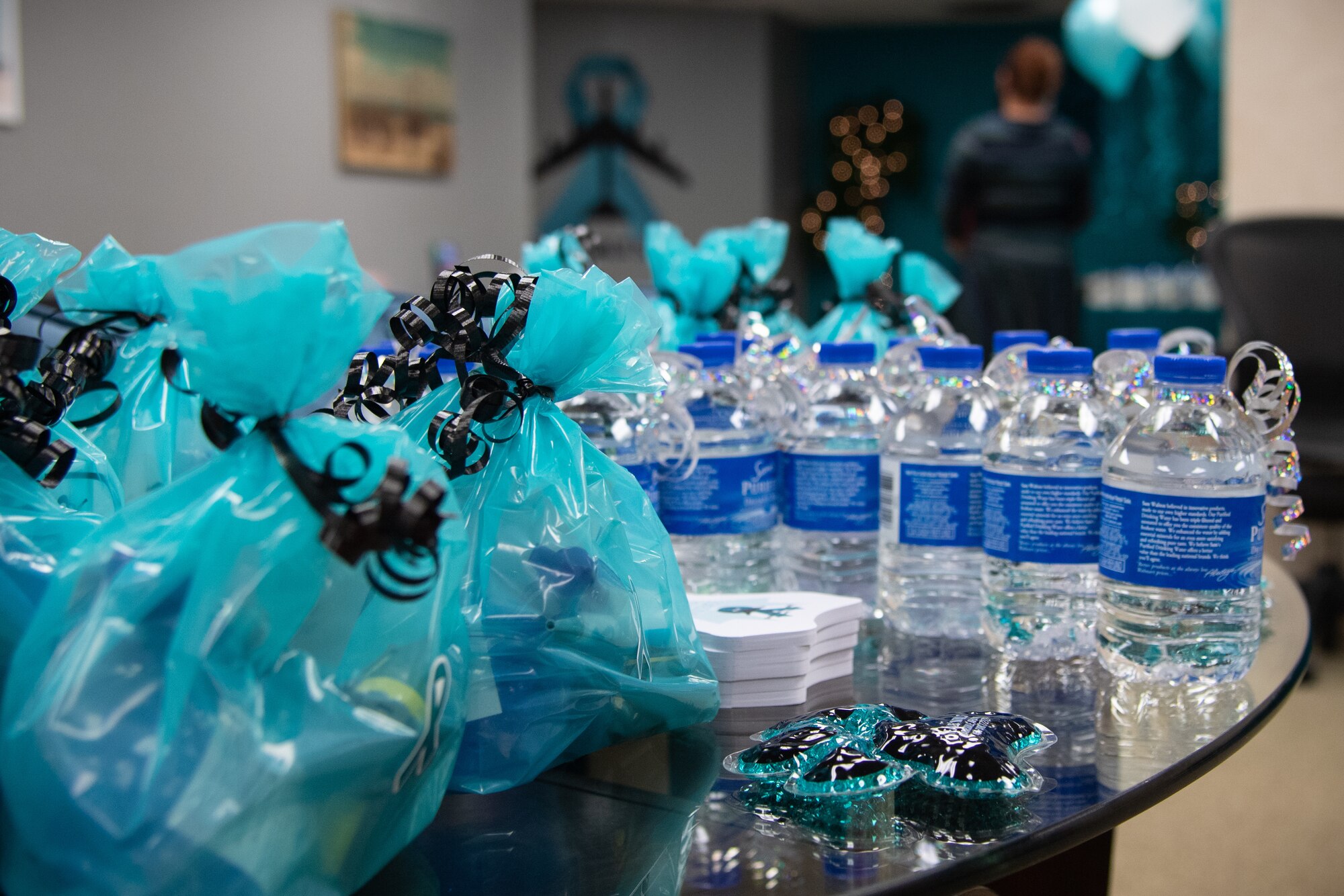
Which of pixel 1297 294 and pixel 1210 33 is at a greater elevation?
pixel 1210 33

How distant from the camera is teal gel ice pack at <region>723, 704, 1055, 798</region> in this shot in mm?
827

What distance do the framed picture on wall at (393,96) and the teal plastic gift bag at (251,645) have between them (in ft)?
16.9

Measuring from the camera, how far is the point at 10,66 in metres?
3.82

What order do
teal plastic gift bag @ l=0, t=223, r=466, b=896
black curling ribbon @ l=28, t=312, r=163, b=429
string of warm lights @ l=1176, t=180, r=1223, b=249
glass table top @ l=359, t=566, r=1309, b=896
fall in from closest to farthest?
teal plastic gift bag @ l=0, t=223, r=466, b=896, glass table top @ l=359, t=566, r=1309, b=896, black curling ribbon @ l=28, t=312, r=163, b=429, string of warm lights @ l=1176, t=180, r=1223, b=249

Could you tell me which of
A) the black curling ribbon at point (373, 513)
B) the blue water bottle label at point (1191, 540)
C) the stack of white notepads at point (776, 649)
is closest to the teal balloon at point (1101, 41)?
the blue water bottle label at point (1191, 540)

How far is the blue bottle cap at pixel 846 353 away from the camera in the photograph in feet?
4.61

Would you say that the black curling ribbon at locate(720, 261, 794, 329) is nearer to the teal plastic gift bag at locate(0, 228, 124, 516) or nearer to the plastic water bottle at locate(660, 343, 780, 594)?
the plastic water bottle at locate(660, 343, 780, 594)

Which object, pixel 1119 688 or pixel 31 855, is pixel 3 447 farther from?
pixel 1119 688

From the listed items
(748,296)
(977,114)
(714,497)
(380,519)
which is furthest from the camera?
(977,114)

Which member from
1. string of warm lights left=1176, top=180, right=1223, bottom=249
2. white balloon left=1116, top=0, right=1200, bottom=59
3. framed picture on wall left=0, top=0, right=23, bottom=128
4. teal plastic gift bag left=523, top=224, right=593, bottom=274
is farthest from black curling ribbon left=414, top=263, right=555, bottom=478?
string of warm lights left=1176, top=180, right=1223, bottom=249

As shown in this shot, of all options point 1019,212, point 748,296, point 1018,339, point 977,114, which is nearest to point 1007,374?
point 1018,339

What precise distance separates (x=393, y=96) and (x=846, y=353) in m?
4.94

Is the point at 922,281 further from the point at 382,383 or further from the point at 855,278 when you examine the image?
the point at 382,383

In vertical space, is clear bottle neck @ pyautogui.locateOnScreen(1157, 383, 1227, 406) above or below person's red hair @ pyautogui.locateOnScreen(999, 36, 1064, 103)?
below
